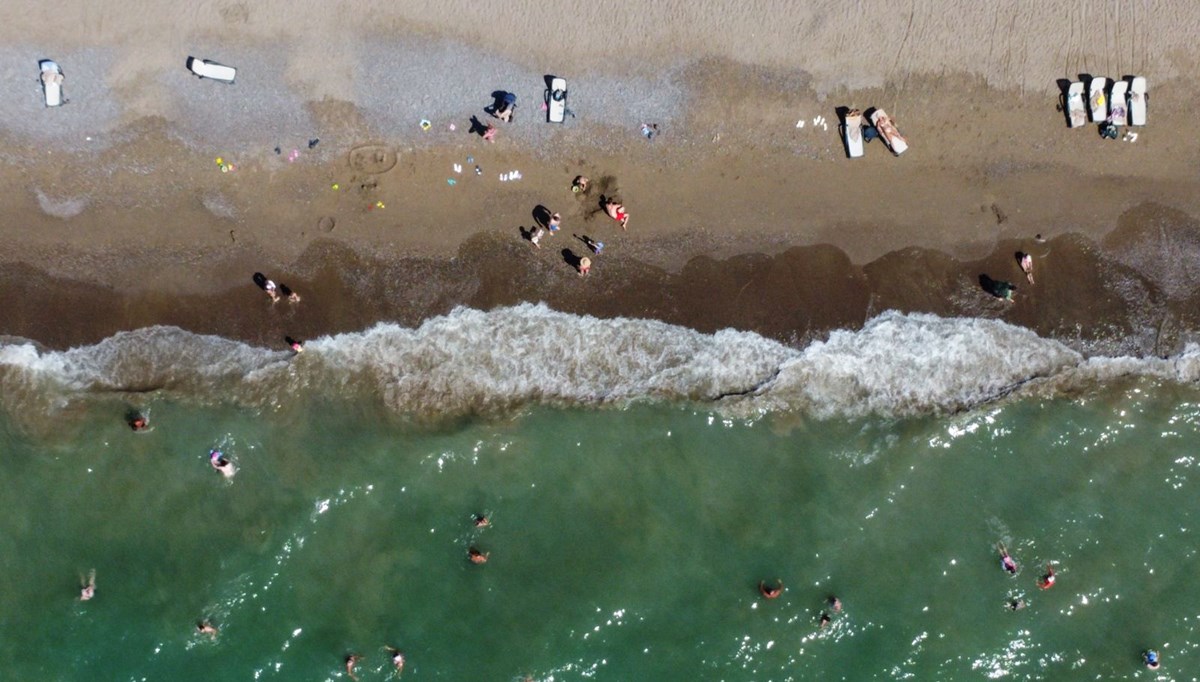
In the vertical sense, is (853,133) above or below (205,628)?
above

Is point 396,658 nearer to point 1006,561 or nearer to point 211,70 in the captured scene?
point 211,70

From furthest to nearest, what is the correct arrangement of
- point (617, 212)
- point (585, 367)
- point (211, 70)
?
point (585, 367)
point (617, 212)
point (211, 70)

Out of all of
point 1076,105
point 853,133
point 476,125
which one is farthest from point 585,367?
point 1076,105

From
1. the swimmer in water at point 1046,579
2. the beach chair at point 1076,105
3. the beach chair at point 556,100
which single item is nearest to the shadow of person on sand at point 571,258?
the beach chair at point 556,100

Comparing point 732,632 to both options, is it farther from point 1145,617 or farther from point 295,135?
point 295,135

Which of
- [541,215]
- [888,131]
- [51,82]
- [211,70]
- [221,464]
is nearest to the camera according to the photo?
[51,82]

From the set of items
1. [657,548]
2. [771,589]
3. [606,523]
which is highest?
[606,523]

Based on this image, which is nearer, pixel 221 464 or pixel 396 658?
pixel 221 464
